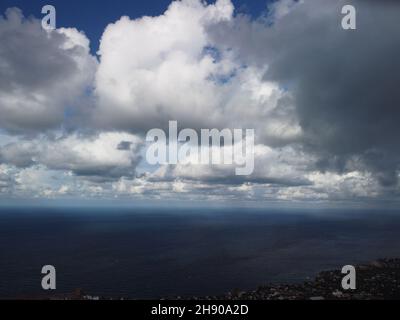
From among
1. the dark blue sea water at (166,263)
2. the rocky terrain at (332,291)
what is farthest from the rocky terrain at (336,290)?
the dark blue sea water at (166,263)

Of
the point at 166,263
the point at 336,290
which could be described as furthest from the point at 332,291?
the point at 166,263

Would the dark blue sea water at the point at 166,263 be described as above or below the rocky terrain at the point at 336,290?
below

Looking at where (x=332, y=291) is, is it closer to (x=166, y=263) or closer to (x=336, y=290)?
(x=336, y=290)

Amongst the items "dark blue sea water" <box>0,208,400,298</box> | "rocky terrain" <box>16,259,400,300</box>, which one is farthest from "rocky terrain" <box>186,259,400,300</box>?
"dark blue sea water" <box>0,208,400,298</box>

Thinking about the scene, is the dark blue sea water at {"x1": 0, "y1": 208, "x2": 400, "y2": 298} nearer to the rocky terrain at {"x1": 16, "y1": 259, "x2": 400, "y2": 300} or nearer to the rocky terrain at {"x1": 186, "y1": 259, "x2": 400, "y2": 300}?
the rocky terrain at {"x1": 16, "y1": 259, "x2": 400, "y2": 300}

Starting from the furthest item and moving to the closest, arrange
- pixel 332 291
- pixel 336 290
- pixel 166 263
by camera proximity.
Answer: pixel 166 263
pixel 336 290
pixel 332 291

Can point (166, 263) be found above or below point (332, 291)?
below

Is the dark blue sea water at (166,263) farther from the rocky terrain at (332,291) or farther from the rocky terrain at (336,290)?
the rocky terrain at (336,290)

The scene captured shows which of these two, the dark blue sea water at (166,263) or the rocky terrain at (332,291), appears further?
the dark blue sea water at (166,263)

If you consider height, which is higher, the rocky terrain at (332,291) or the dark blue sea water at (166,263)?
the rocky terrain at (332,291)
